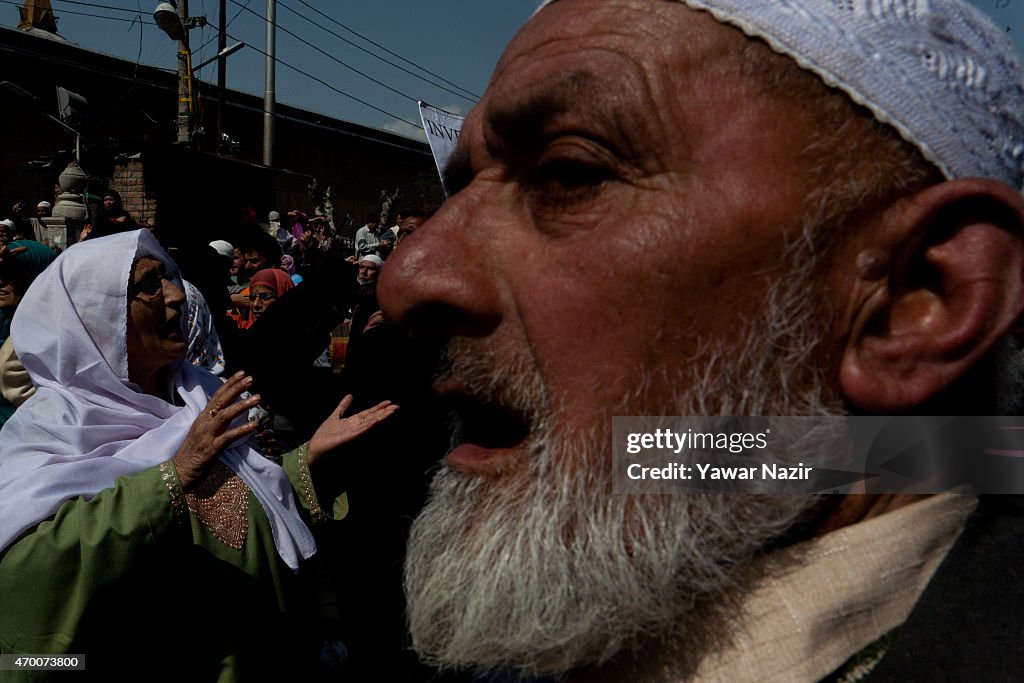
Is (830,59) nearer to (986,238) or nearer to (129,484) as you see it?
(986,238)

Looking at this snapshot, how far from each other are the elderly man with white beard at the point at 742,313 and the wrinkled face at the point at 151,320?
235 cm

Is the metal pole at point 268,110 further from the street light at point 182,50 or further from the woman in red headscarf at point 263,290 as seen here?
the woman in red headscarf at point 263,290

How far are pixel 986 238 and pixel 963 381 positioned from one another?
0.25 meters

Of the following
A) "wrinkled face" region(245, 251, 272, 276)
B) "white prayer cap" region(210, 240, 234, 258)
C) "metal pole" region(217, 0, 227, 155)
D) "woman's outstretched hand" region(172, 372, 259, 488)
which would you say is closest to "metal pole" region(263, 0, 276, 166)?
"metal pole" region(217, 0, 227, 155)

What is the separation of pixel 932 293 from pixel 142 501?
230 centimetres

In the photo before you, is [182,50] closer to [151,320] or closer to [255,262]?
[255,262]

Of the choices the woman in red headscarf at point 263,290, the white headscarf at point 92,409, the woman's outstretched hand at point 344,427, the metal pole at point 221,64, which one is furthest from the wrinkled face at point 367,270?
the metal pole at point 221,64

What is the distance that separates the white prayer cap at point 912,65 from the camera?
108 cm

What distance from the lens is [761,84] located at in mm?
1105

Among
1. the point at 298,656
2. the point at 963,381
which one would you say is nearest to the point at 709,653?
the point at 963,381

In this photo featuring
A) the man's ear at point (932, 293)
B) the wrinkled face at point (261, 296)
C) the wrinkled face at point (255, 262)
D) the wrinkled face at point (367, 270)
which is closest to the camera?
the man's ear at point (932, 293)

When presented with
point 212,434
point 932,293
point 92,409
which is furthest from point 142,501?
point 932,293

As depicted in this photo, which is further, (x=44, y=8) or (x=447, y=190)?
(x=44, y=8)

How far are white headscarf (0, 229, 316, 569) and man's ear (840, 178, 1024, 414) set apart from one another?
2.37 meters
